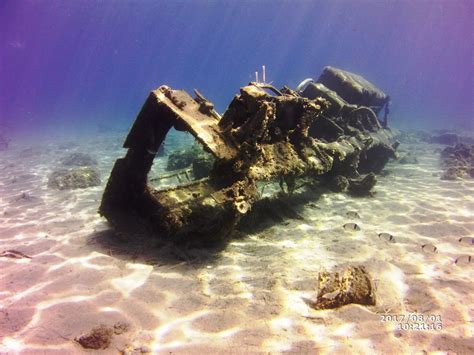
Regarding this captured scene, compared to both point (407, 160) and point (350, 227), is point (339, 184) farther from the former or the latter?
point (407, 160)

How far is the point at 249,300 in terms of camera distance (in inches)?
148

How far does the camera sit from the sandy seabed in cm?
303

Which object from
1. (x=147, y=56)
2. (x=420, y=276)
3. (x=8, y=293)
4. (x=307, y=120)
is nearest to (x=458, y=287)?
(x=420, y=276)

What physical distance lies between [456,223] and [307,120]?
4.11 metres

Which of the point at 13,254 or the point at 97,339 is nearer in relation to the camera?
the point at 97,339

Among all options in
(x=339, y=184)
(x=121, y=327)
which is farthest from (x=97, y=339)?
(x=339, y=184)

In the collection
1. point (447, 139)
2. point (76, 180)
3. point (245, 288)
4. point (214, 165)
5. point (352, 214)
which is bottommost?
point (447, 139)

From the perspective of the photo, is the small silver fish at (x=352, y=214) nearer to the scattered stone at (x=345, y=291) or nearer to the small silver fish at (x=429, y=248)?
the small silver fish at (x=429, y=248)

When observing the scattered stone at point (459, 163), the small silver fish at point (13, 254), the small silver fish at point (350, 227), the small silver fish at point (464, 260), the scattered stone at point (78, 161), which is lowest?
the scattered stone at point (78, 161)

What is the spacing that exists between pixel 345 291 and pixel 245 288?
131cm

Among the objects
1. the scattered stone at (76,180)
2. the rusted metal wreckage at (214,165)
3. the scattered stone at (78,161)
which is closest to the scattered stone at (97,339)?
the rusted metal wreckage at (214,165)

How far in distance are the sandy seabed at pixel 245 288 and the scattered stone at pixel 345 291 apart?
100mm

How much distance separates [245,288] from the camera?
4051mm

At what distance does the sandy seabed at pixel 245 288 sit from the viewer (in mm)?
3033
